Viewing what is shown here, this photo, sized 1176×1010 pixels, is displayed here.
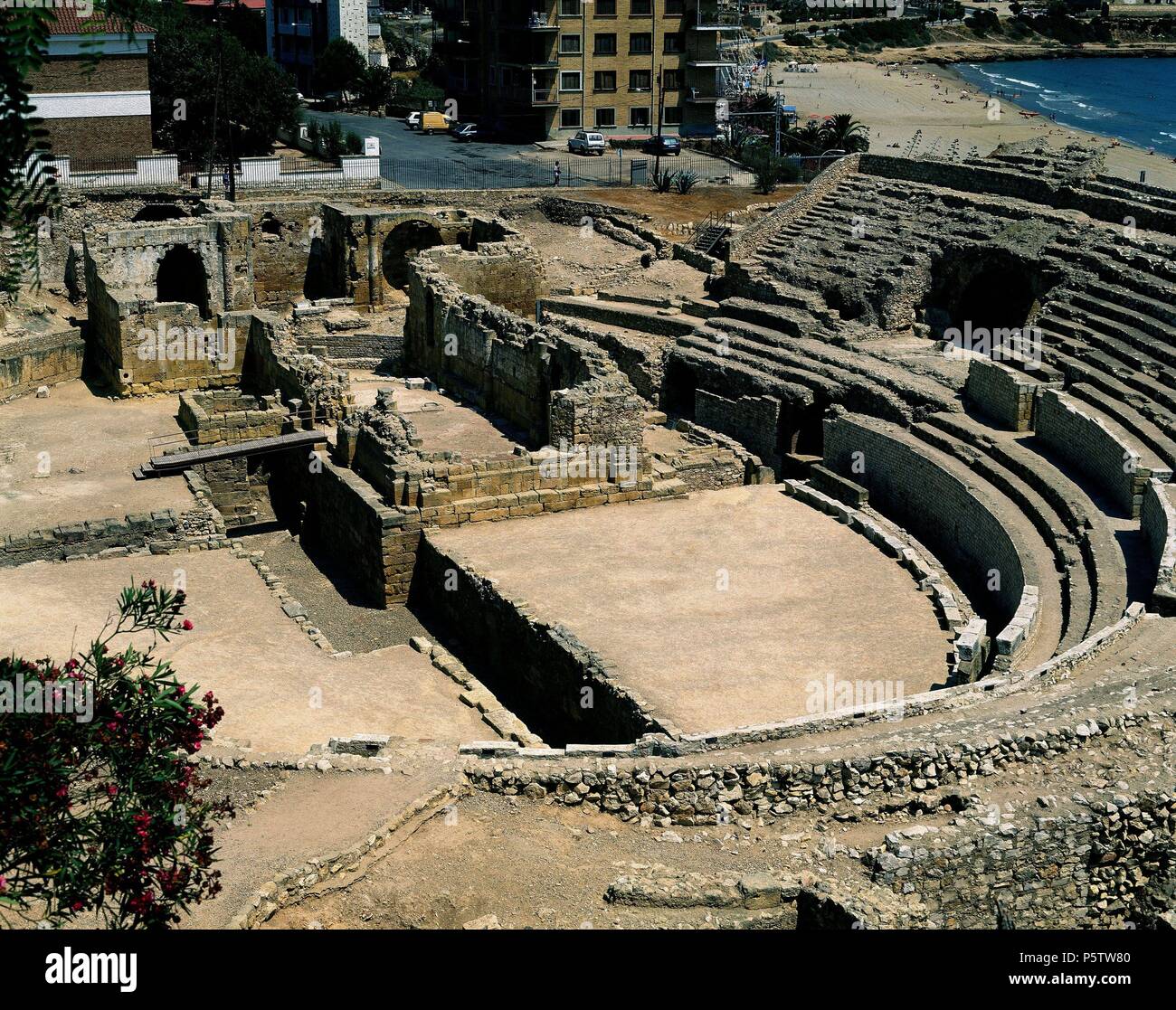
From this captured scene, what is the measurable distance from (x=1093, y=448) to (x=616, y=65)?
46237 mm

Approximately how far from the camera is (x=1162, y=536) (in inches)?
998

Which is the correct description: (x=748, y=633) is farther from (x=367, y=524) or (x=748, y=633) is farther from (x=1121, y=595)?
(x=367, y=524)

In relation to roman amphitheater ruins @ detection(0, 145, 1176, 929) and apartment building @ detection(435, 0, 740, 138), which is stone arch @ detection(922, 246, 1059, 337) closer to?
roman amphitheater ruins @ detection(0, 145, 1176, 929)

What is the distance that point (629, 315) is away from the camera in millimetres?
42344

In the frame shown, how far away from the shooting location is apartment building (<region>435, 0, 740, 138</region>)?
70.8 meters

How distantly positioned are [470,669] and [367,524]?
4142 millimetres

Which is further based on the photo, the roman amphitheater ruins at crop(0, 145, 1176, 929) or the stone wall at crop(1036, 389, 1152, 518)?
the stone wall at crop(1036, 389, 1152, 518)

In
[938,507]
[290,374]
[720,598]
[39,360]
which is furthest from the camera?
[39,360]

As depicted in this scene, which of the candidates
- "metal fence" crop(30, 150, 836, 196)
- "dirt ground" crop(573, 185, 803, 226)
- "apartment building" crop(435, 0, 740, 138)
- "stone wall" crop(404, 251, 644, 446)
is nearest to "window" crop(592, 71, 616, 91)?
"apartment building" crop(435, 0, 740, 138)

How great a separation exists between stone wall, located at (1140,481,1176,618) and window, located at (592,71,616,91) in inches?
1900

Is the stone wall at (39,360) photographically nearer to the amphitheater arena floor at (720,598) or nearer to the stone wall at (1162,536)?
the amphitheater arena floor at (720,598)

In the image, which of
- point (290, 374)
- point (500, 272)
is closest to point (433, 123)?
point (500, 272)

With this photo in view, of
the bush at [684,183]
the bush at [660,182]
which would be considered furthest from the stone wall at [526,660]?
the bush at [684,183]

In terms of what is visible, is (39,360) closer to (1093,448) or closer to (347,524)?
(347,524)
